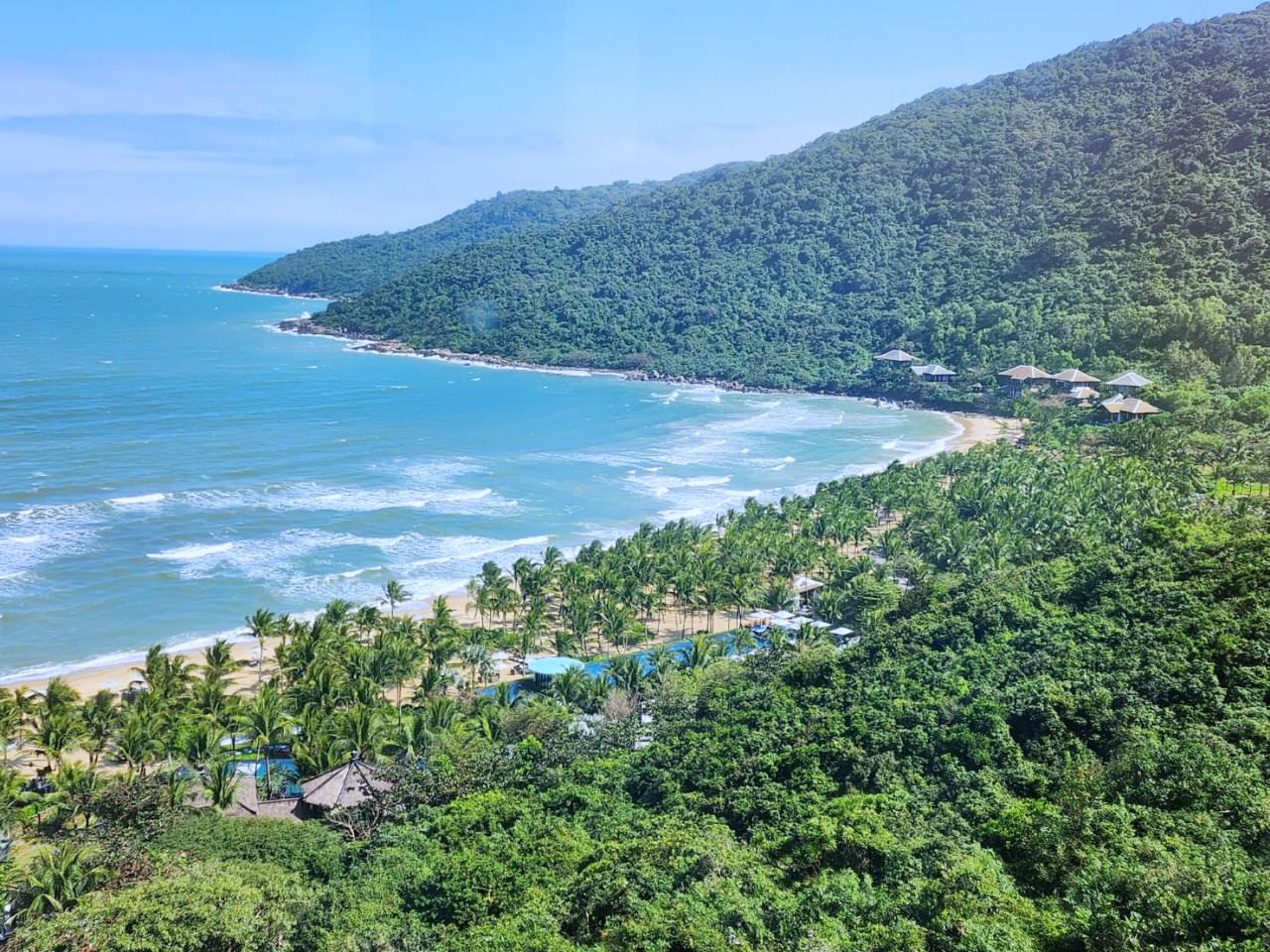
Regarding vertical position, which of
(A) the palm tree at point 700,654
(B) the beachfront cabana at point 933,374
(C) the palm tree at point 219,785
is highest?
(B) the beachfront cabana at point 933,374

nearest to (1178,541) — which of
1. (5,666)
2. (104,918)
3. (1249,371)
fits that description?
(104,918)

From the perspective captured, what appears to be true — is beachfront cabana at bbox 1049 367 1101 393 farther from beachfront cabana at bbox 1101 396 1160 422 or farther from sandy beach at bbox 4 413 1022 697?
sandy beach at bbox 4 413 1022 697

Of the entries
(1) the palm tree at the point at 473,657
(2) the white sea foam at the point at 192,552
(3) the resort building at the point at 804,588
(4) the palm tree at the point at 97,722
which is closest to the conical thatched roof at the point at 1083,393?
(3) the resort building at the point at 804,588

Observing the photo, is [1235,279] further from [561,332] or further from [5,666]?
[5,666]

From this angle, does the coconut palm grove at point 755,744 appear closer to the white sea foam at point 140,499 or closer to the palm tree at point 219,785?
the palm tree at point 219,785

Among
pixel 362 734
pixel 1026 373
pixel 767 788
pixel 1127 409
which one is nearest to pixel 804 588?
pixel 767 788

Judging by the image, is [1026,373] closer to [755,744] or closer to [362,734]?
[755,744]
